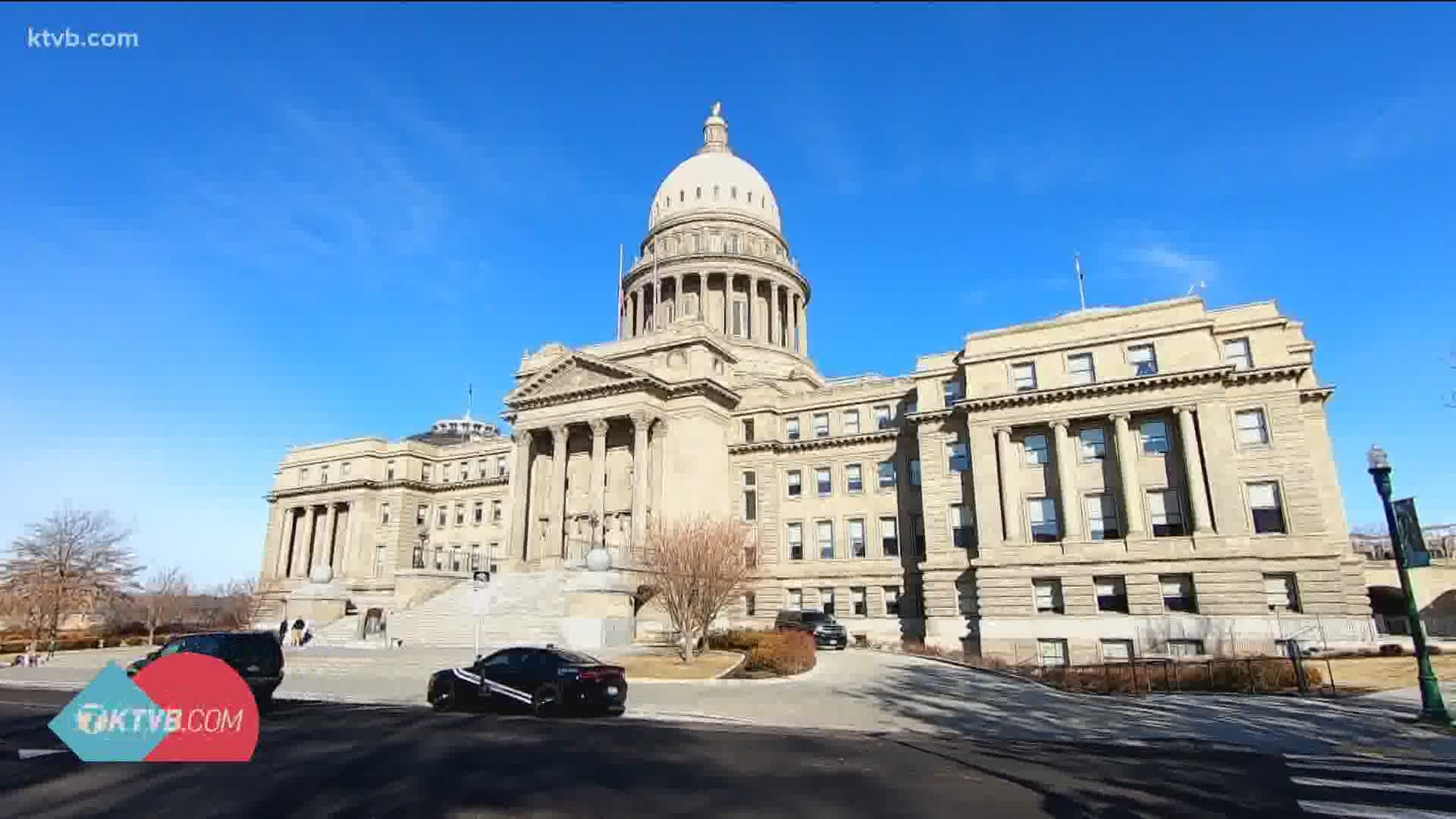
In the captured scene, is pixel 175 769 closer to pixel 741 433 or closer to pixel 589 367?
pixel 589 367

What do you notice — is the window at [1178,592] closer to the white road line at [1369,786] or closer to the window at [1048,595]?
the window at [1048,595]

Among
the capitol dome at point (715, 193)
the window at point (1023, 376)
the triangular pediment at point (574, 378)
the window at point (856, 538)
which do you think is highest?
the capitol dome at point (715, 193)


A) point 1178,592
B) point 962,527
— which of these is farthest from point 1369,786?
point 962,527

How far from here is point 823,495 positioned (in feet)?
174

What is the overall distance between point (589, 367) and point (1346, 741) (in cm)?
4399

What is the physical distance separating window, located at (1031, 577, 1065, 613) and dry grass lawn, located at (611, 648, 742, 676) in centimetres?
1737

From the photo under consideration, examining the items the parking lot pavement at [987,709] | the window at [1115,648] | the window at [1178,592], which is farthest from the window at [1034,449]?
the parking lot pavement at [987,709]

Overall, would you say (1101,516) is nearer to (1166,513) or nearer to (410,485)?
(1166,513)

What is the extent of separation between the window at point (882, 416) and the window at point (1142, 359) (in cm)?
1574

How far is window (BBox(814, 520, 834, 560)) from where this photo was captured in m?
51.9

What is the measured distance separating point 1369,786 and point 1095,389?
31940mm

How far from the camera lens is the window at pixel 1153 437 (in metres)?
40.2

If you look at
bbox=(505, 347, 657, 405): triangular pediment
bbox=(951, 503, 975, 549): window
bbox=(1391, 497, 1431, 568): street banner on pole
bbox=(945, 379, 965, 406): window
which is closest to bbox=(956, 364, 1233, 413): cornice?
bbox=(945, 379, 965, 406): window

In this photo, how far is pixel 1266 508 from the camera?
3741 centimetres
